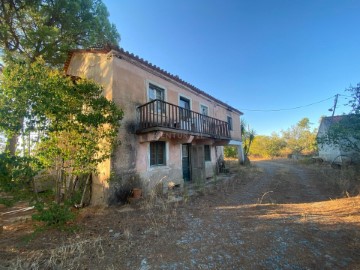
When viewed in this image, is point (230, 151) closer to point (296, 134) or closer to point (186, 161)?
point (186, 161)

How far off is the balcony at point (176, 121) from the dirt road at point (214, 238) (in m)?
3.19

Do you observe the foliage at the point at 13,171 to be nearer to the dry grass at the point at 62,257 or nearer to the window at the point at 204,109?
the dry grass at the point at 62,257

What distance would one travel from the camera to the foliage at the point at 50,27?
912 centimetres

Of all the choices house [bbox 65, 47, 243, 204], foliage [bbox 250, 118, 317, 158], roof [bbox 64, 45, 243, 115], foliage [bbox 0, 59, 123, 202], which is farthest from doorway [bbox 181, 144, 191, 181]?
foliage [bbox 250, 118, 317, 158]

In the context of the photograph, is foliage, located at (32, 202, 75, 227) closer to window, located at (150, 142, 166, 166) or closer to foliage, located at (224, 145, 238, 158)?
window, located at (150, 142, 166, 166)

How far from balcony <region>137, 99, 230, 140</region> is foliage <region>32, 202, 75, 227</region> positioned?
12.6 feet

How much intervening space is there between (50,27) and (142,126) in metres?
6.80

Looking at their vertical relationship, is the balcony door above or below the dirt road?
above

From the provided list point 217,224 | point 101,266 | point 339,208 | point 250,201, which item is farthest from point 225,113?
point 101,266

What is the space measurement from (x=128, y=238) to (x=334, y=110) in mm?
22340

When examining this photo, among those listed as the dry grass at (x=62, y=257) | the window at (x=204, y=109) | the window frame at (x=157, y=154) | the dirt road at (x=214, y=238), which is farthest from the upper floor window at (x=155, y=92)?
the dry grass at (x=62, y=257)

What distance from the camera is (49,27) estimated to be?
8.96m

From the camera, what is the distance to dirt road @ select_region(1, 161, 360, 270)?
10.2 ft

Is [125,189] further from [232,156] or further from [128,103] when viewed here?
[232,156]
